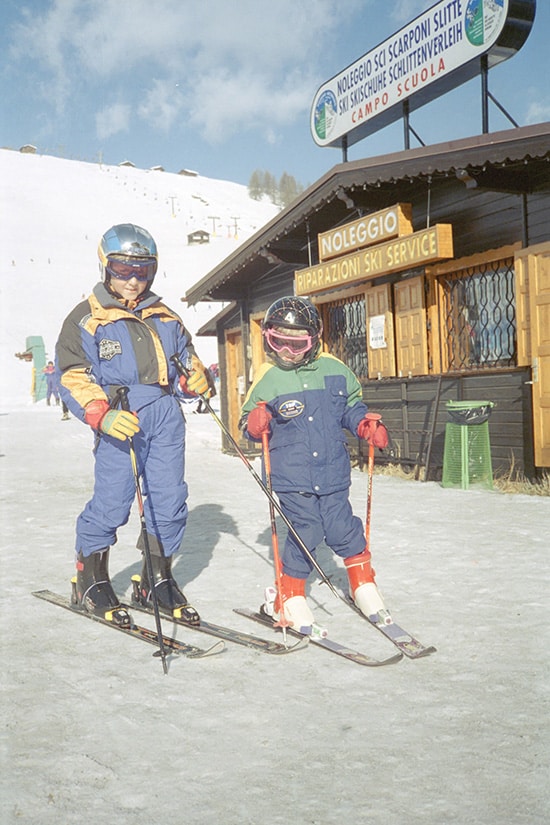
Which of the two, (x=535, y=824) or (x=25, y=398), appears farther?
(x=25, y=398)

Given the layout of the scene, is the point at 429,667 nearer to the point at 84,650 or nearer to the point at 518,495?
the point at 84,650

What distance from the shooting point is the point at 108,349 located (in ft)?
13.4

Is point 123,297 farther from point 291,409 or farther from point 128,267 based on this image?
point 291,409

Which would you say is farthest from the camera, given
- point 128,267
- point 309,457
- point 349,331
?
point 349,331

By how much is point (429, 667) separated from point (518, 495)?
481 cm

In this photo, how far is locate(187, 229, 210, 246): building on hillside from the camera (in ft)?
229

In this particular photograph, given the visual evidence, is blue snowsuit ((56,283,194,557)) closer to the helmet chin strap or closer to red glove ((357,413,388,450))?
the helmet chin strap

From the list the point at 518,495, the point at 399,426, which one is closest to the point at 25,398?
the point at 399,426

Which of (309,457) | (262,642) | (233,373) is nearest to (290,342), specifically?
(309,457)

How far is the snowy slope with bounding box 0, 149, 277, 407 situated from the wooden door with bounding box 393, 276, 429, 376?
28.7m

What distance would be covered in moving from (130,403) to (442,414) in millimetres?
6119

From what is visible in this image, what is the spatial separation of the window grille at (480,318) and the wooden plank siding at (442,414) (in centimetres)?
24

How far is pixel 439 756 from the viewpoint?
2.45m

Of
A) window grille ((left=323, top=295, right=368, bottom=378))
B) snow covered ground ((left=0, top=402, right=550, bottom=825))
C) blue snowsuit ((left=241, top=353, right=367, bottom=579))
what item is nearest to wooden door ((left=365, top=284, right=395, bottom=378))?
window grille ((left=323, top=295, right=368, bottom=378))
